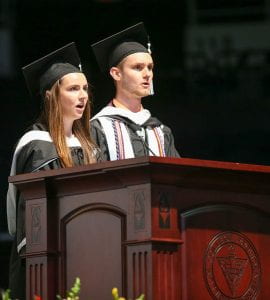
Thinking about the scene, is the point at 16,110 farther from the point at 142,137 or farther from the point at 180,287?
the point at 180,287

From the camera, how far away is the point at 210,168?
21.6 feet

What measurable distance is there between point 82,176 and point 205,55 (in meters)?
8.73

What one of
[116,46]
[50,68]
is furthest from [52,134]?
[116,46]

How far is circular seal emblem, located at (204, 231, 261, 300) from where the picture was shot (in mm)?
6586

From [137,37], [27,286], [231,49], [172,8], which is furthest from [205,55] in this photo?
[27,286]

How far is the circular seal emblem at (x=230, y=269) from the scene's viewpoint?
6586mm

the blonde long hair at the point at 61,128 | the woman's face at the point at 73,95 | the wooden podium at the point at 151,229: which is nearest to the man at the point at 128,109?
the blonde long hair at the point at 61,128

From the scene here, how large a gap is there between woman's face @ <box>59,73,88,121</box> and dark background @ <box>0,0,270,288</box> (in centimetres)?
528

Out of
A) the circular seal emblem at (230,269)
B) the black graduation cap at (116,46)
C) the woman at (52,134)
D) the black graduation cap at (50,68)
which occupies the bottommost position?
the circular seal emblem at (230,269)

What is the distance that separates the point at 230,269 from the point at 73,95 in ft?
4.42

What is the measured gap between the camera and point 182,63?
610 inches

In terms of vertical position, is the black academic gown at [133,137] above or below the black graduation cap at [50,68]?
below

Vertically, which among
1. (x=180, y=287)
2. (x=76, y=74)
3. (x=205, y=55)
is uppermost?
(x=205, y=55)

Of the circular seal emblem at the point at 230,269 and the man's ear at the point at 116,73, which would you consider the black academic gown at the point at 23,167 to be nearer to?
the man's ear at the point at 116,73
